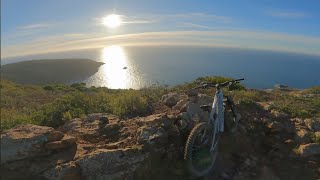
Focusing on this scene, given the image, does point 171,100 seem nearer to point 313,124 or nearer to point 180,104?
point 180,104

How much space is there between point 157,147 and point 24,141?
2.75 metres

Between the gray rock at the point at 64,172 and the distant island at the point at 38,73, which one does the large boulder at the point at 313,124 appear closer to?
the gray rock at the point at 64,172

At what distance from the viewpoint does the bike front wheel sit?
23.9ft

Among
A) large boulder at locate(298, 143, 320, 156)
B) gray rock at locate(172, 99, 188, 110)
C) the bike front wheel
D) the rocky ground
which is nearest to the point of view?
the rocky ground

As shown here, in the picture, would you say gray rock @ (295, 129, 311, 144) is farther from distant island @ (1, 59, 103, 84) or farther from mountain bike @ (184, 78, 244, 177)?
distant island @ (1, 59, 103, 84)

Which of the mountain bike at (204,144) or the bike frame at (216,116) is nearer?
the mountain bike at (204,144)

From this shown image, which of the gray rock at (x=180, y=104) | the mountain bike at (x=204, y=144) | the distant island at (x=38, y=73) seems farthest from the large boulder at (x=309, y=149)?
the distant island at (x=38, y=73)

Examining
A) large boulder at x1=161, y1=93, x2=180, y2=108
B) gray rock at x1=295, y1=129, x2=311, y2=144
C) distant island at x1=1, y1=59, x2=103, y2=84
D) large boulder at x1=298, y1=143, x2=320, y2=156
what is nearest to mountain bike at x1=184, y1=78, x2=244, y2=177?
large boulder at x1=161, y1=93, x2=180, y2=108

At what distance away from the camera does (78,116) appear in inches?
370

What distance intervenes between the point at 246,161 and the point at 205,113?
1.56 m

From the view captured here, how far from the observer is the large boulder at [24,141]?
21.6 ft

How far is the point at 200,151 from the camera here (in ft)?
25.0

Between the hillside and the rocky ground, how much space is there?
2 cm

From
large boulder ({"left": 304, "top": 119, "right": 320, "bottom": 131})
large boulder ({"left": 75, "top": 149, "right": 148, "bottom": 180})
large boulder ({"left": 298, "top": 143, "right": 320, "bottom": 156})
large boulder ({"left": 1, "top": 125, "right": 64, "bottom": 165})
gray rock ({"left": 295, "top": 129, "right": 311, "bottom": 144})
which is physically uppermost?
large boulder ({"left": 1, "top": 125, "right": 64, "bottom": 165})
